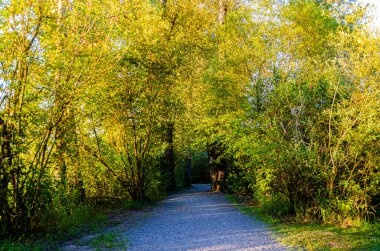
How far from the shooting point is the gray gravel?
6430 mm

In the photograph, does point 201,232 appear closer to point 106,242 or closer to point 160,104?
point 106,242

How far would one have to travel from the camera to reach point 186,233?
769 cm

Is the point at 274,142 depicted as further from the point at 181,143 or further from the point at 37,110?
the point at 181,143

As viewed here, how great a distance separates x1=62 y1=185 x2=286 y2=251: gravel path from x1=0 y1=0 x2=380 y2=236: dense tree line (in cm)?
118

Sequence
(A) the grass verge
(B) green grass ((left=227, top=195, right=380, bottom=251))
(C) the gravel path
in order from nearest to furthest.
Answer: (A) the grass verge, (B) green grass ((left=227, top=195, right=380, bottom=251)), (C) the gravel path

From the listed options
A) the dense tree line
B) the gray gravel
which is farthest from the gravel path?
the dense tree line

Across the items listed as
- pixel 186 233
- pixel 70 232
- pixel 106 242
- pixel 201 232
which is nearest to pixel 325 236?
pixel 201 232

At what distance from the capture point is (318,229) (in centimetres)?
773

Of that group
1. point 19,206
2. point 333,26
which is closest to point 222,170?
point 333,26

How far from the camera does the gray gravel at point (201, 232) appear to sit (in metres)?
6.43

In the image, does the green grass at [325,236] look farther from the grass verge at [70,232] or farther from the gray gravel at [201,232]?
the grass verge at [70,232]

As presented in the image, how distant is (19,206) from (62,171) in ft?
7.61

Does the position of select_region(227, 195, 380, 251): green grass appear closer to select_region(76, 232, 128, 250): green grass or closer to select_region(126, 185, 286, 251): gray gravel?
select_region(126, 185, 286, 251): gray gravel

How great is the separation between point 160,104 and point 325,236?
7.58m
